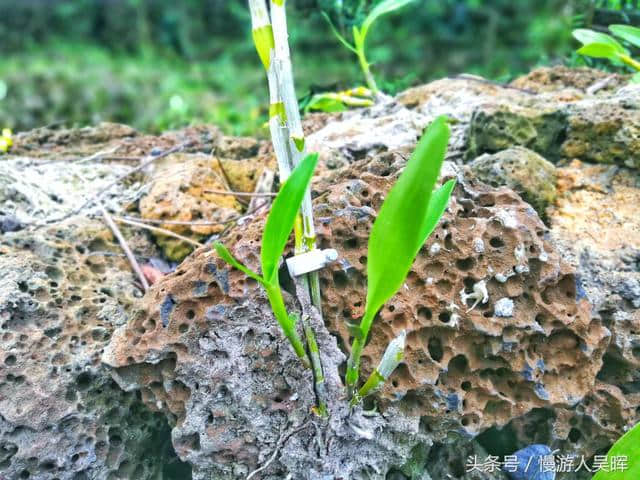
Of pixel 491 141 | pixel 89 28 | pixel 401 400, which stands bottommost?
pixel 89 28

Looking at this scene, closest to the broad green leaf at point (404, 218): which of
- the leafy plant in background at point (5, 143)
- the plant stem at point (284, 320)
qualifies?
the plant stem at point (284, 320)

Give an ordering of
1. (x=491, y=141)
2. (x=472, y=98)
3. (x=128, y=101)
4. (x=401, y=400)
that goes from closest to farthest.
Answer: (x=401, y=400)
(x=491, y=141)
(x=472, y=98)
(x=128, y=101)

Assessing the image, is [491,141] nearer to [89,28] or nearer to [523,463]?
[523,463]

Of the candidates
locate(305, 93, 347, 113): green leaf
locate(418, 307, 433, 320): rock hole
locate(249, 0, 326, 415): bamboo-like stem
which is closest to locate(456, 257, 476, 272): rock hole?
locate(418, 307, 433, 320): rock hole

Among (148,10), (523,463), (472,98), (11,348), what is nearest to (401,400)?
(523,463)

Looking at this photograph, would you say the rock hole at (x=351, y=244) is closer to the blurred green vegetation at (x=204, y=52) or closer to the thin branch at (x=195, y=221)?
the thin branch at (x=195, y=221)

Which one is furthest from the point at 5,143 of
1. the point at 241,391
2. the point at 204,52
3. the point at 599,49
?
the point at 204,52

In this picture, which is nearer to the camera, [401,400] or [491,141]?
[401,400]
